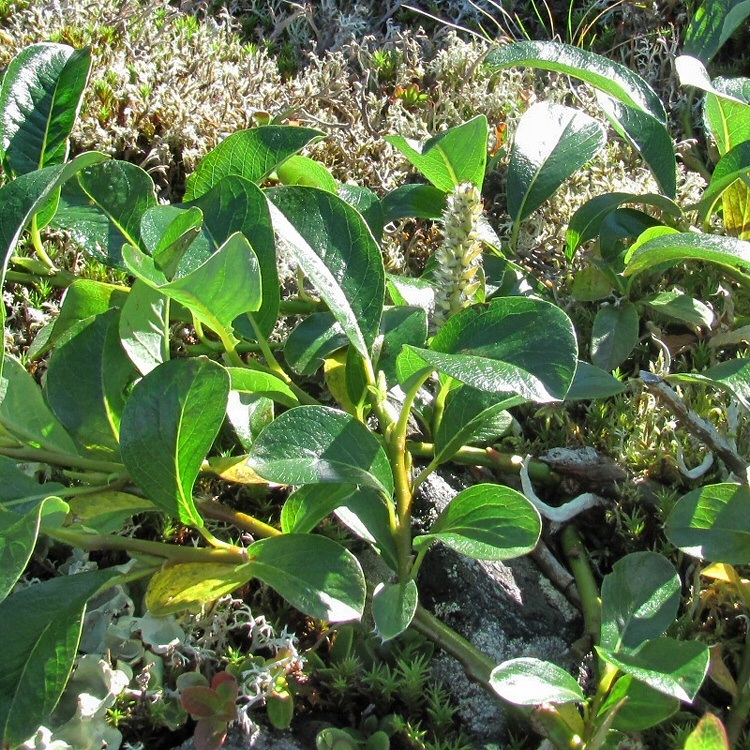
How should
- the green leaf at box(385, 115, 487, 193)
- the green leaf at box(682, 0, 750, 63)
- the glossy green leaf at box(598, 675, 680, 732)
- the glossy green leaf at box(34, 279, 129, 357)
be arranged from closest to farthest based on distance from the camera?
the glossy green leaf at box(598, 675, 680, 732) < the glossy green leaf at box(34, 279, 129, 357) < the green leaf at box(385, 115, 487, 193) < the green leaf at box(682, 0, 750, 63)

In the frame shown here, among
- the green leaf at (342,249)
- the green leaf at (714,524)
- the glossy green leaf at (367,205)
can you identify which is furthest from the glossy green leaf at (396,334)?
the green leaf at (714,524)

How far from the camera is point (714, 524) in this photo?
65.1 inches

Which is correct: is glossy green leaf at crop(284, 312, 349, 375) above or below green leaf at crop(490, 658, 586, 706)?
above

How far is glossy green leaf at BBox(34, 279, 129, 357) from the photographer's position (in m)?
1.87

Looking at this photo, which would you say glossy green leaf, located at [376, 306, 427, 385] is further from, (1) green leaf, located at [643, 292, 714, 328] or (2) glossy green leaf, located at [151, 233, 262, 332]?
(1) green leaf, located at [643, 292, 714, 328]

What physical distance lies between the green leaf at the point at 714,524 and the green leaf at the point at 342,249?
66cm

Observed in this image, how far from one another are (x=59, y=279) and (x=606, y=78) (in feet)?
4.43

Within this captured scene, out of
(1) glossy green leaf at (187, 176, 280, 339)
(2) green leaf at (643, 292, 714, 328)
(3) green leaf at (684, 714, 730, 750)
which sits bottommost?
(3) green leaf at (684, 714, 730, 750)

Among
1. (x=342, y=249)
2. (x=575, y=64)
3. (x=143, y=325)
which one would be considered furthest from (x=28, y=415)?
(x=575, y=64)

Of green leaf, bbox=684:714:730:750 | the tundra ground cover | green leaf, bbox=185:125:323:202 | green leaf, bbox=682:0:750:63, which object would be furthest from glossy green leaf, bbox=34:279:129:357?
green leaf, bbox=682:0:750:63

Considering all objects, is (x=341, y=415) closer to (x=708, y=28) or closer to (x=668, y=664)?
(x=668, y=664)

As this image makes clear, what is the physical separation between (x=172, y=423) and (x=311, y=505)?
0.98 ft

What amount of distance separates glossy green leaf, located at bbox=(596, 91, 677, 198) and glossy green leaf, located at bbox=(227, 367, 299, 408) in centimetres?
111

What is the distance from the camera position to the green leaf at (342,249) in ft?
5.22
